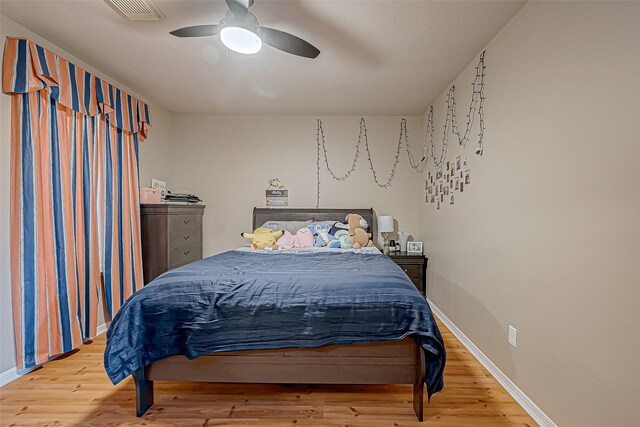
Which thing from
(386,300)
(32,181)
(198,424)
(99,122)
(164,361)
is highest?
(99,122)

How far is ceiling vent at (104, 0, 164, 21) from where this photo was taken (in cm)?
199

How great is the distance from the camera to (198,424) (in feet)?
5.96

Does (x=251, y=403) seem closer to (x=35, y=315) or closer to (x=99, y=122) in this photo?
(x=35, y=315)

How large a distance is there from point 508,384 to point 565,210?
124cm

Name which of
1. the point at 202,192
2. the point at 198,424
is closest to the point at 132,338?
the point at 198,424

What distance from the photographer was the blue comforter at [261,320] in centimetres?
179

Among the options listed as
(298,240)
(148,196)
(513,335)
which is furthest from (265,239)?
(513,335)

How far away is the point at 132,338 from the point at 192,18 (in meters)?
2.08

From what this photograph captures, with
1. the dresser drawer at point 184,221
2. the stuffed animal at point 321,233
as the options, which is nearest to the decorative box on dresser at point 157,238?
the dresser drawer at point 184,221

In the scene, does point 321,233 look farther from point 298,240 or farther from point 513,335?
point 513,335

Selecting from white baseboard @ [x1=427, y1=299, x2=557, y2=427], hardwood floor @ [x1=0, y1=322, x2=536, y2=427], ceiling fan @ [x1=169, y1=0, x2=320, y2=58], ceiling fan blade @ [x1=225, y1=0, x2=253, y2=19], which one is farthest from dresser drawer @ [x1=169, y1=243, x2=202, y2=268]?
white baseboard @ [x1=427, y1=299, x2=557, y2=427]

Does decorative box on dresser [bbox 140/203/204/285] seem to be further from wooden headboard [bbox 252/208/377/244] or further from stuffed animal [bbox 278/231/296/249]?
stuffed animal [bbox 278/231/296/249]

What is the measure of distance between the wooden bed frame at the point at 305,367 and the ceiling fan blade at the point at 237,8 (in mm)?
1960

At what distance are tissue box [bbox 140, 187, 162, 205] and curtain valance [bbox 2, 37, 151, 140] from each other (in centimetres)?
64
